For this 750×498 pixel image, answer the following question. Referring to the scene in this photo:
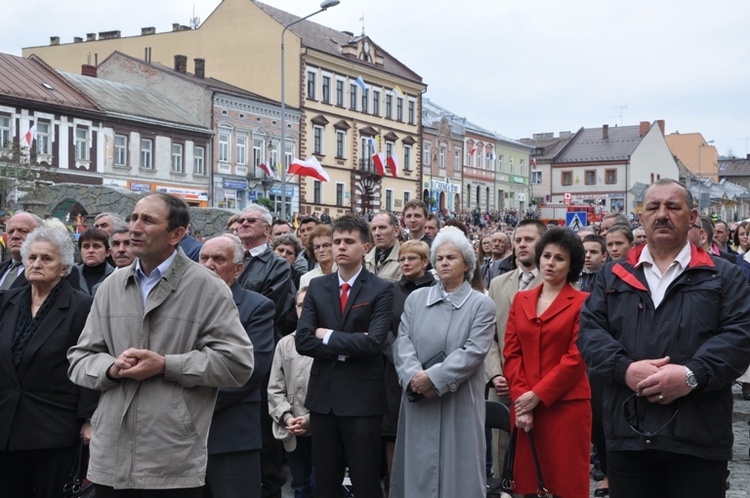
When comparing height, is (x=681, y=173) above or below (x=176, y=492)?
above

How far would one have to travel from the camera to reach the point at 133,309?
438 centimetres

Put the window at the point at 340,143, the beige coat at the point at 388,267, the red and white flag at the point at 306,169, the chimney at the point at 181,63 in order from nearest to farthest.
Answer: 1. the beige coat at the point at 388,267
2. the red and white flag at the point at 306,169
3. the chimney at the point at 181,63
4. the window at the point at 340,143

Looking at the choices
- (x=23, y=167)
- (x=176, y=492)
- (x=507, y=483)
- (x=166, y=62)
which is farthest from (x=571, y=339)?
(x=166, y=62)

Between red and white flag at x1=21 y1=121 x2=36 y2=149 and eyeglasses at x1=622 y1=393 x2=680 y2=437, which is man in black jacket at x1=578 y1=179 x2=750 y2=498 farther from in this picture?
red and white flag at x1=21 y1=121 x2=36 y2=149

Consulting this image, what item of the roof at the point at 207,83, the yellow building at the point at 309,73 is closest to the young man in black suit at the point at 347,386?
the roof at the point at 207,83

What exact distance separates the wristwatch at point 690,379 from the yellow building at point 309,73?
159ft

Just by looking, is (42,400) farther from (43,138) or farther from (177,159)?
(177,159)

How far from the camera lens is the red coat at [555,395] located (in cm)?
587

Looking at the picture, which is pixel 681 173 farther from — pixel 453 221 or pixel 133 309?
pixel 133 309

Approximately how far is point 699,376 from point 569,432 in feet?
5.81

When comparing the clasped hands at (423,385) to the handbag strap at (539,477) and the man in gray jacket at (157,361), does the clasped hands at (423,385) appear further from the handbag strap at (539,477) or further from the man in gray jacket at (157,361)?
the man in gray jacket at (157,361)

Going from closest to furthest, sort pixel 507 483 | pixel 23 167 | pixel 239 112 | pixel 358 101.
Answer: pixel 507 483 → pixel 23 167 → pixel 239 112 → pixel 358 101

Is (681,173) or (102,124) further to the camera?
(681,173)

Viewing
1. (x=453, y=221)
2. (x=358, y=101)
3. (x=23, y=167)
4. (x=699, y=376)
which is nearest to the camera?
(x=699, y=376)
